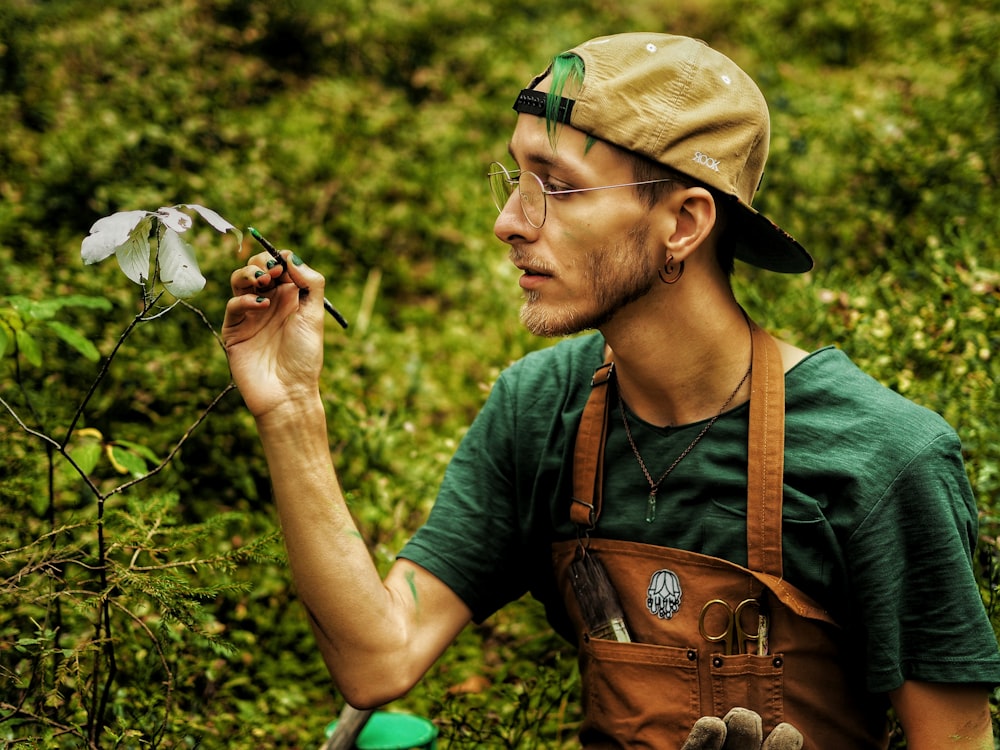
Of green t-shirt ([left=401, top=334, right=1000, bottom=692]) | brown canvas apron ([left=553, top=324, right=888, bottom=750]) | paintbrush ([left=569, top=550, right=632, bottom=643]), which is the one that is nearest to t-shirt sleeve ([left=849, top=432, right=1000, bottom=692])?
green t-shirt ([left=401, top=334, right=1000, bottom=692])

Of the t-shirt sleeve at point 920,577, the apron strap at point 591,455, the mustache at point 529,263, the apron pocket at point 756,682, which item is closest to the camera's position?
the t-shirt sleeve at point 920,577

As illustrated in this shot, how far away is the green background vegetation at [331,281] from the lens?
223cm

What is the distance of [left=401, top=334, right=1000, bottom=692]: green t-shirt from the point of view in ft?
5.51

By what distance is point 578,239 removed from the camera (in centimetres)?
184

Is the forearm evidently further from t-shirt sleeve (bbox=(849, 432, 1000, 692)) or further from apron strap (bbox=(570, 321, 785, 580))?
t-shirt sleeve (bbox=(849, 432, 1000, 692))

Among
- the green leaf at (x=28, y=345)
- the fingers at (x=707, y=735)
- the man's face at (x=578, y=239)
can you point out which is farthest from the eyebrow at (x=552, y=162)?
the green leaf at (x=28, y=345)

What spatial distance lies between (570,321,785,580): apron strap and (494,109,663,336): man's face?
25 cm

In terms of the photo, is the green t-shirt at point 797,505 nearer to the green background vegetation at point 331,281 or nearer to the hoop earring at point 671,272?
the hoop earring at point 671,272

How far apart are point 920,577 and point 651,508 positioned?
509 millimetres

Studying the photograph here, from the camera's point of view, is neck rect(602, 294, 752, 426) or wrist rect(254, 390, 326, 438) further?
neck rect(602, 294, 752, 426)

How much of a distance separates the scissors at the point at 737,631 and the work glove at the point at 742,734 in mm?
115

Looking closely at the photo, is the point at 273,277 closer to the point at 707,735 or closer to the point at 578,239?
the point at 578,239

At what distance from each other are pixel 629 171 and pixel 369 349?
93.0 inches

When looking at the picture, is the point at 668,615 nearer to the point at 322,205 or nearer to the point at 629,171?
the point at 629,171
